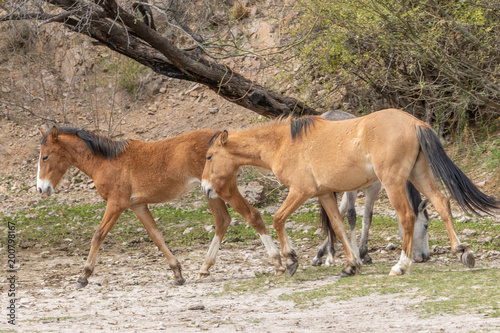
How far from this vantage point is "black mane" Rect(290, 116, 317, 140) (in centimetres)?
739

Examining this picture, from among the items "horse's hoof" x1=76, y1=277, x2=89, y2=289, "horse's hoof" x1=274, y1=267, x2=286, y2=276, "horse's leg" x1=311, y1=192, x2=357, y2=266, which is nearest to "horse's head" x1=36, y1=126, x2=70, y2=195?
"horse's hoof" x1=76, y1=277, x2=89, y2=289

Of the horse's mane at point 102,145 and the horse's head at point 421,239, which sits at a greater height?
the horse's mane at point 102,145

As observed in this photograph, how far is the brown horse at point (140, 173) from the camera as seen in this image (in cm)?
784

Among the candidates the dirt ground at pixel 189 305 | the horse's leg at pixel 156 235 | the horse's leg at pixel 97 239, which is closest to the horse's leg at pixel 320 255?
the dirt ground at pixel 189 305

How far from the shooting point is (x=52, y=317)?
593cm

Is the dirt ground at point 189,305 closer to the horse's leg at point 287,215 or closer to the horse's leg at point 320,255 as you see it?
the horse's leg at point 287,215

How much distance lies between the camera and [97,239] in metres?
7.71

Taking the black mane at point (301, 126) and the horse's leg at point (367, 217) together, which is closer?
the black mane at point (301, 126)

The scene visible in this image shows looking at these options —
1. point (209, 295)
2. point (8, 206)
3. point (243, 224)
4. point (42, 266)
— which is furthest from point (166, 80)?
point (209, 295)

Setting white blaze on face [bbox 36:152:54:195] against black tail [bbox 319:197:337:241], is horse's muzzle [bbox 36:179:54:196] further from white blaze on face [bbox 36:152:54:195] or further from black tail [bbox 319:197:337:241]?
black tail [bbox 319:197:337:241]

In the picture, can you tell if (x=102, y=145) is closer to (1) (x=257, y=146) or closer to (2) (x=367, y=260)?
(1) (x=257, y=146)

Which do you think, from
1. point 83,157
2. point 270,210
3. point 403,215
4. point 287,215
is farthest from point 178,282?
point 270,210

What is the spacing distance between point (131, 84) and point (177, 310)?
13.4m

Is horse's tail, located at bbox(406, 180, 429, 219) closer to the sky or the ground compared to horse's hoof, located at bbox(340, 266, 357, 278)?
closer to the sky
